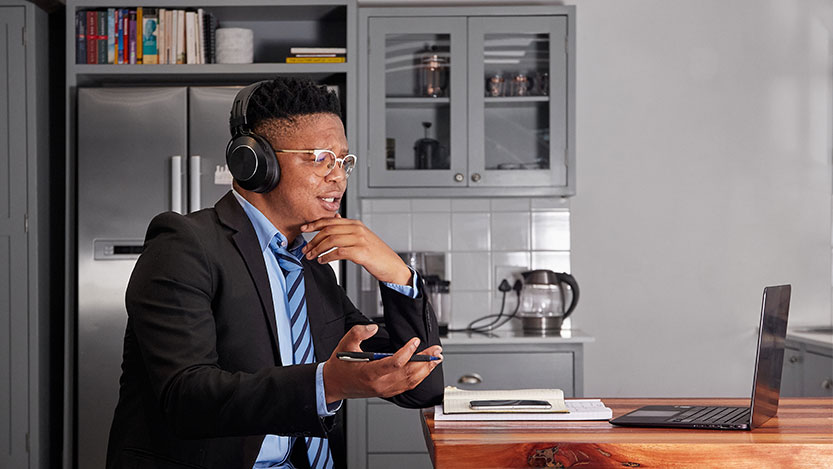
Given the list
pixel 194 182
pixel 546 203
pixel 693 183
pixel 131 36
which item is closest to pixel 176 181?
pixel 194 182

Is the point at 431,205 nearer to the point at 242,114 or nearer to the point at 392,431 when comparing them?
the point at 392,431

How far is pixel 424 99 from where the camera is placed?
10.7ft

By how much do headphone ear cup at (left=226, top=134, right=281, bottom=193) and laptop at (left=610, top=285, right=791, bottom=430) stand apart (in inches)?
30.7

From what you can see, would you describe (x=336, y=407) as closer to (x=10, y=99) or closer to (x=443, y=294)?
(x=443, y=294)

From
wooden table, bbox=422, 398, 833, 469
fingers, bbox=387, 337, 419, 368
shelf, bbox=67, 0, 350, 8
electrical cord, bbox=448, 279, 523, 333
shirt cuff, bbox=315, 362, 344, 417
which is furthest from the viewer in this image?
electrical cord, bbox=448, 279, 523, 333

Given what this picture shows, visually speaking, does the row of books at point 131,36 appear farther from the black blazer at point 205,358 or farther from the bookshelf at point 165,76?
the black blazer at point 205,358

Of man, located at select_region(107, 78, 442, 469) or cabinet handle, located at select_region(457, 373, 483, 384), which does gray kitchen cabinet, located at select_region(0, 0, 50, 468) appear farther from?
man, located at select_region(107, 78, 442, 469)

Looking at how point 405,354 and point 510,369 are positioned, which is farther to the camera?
point 510,369

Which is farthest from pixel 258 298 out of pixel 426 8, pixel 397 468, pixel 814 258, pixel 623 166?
pixel 814 258

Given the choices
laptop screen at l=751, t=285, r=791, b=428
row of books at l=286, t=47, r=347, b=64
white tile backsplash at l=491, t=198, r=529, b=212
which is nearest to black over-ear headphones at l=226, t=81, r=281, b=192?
laptop screen at l=751, t=285, r=791, b=428

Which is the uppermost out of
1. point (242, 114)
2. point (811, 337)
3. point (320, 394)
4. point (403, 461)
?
point (242, 114)

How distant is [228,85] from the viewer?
3.23m

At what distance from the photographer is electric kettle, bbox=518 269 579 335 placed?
10.8ft

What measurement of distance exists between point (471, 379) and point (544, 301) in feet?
1.60
